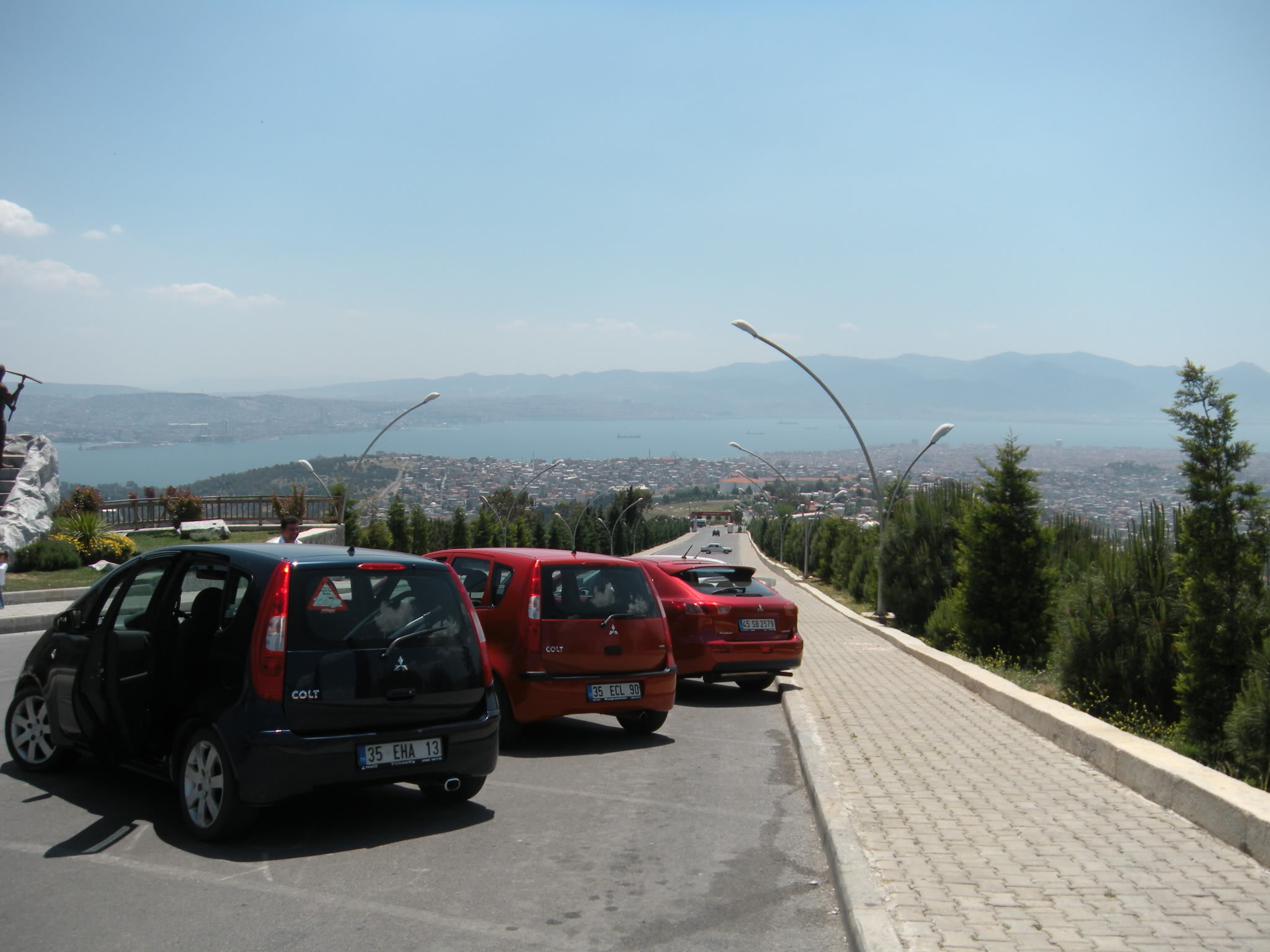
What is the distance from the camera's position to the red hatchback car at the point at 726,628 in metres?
11.9

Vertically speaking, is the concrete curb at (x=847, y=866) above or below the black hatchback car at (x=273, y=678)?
below

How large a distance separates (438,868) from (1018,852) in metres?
3.01

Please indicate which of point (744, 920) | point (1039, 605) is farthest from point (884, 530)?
point (744, 920)

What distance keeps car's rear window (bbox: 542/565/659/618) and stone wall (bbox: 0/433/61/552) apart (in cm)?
2061

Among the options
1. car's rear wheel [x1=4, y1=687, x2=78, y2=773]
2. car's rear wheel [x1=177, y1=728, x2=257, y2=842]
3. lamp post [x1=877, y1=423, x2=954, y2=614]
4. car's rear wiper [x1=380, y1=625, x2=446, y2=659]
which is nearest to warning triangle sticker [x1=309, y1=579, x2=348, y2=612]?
car's rear wiper [x1=380, y1=625, x2=446, y2=659]

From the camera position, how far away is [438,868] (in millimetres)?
5555

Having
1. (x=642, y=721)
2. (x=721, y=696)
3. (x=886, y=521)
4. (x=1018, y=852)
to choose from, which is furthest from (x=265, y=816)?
(x=886, y=521)

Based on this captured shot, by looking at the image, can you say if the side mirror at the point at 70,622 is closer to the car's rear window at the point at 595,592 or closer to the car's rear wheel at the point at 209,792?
the car's rear wheel at the point at 209,792

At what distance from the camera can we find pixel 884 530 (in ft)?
81.4

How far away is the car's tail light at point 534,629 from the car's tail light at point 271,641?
3.03m

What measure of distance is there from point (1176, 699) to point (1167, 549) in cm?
188

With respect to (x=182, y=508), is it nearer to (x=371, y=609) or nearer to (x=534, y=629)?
(x=534, y=629)

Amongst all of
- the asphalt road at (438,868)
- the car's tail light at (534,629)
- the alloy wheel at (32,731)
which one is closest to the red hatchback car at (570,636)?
the car's tail light at (534,629)

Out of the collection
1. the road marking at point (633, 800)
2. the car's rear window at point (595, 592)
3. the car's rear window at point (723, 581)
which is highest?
the car's rear window at point (595, 592)
